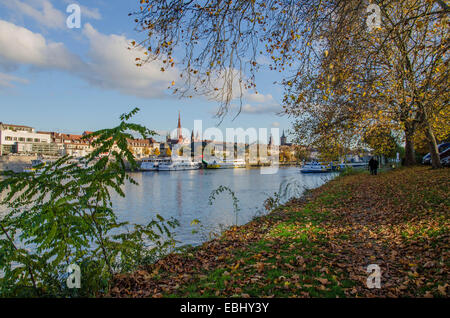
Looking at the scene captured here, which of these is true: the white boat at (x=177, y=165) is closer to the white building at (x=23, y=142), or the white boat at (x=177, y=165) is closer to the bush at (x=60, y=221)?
the white building at (x=23, y=142)

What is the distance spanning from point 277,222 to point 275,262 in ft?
15.2

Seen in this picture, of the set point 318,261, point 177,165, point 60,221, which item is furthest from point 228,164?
point 60,221

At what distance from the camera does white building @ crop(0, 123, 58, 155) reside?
113m

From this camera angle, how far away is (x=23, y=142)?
11750 centimetres

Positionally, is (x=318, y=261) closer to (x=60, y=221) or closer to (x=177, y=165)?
(x=60, y=221)

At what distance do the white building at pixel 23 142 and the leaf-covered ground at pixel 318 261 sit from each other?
12697 centimetres

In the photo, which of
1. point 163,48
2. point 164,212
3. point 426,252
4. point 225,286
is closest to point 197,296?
point 225,286

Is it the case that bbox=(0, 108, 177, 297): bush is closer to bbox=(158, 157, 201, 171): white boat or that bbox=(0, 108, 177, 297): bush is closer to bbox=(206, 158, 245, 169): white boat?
bbox=(158, 157, 201, 171): white boat

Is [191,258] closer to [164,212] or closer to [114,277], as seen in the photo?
[114,277]

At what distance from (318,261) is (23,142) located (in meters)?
140

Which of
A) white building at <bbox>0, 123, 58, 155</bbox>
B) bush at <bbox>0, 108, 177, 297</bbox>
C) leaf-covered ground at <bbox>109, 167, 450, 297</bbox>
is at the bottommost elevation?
leaf-covered ground at <bbox>109, 167, 450, 297</bbox>

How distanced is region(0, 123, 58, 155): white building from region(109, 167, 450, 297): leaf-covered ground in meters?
127

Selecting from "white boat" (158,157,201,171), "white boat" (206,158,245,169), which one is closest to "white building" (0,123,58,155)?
"white boat" (158,157,201,171)

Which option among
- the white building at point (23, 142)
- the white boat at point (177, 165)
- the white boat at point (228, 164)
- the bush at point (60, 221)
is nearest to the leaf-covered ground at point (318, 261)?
the bush at point (60, 221)
